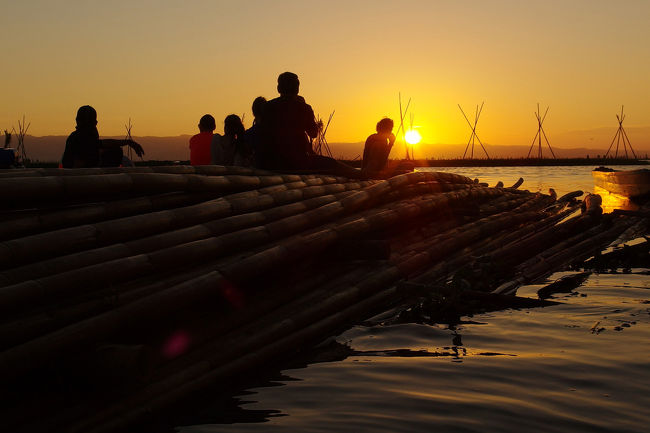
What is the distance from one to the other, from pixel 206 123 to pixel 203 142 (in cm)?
29

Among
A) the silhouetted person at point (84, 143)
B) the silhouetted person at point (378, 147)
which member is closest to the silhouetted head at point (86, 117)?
the silhouetted person at point (84, 143)

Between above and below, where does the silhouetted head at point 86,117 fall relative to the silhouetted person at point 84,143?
above

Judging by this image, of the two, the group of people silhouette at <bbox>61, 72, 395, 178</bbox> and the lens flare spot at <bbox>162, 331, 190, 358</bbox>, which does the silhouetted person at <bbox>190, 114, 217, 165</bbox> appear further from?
the lens flare spot at <bbox>162, 331, 190, 358</bbox>

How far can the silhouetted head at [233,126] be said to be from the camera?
378 inches

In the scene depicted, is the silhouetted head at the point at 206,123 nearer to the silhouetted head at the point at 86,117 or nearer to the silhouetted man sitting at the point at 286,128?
the silhouetted man sitting at the point at 286,128

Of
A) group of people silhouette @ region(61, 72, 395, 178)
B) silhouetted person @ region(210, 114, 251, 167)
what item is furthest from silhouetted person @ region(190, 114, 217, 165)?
silhouetted person @ region(210, 114, 251, 167)

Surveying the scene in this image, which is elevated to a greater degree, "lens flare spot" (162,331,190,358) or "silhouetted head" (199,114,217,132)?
"silhouetted head" (199,114,217,132)

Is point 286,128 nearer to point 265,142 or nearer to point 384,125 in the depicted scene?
point 265,142

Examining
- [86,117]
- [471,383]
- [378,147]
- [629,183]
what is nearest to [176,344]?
[471,383]

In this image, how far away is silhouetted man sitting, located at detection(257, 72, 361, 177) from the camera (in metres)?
8.17

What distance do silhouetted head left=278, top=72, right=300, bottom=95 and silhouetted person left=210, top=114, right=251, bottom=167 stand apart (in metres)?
1.48

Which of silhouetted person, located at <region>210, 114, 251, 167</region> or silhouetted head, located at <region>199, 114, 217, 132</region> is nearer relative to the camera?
silhouetted person, located at <region>210, 114, 251, 167</region>

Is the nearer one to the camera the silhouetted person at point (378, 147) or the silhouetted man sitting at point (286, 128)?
the silhouetted man sitting at point (286, 128)

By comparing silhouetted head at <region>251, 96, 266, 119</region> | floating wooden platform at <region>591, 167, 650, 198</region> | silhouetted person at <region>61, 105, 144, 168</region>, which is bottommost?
floating wooden platform at <region>591, 167, 650, 198</region>
